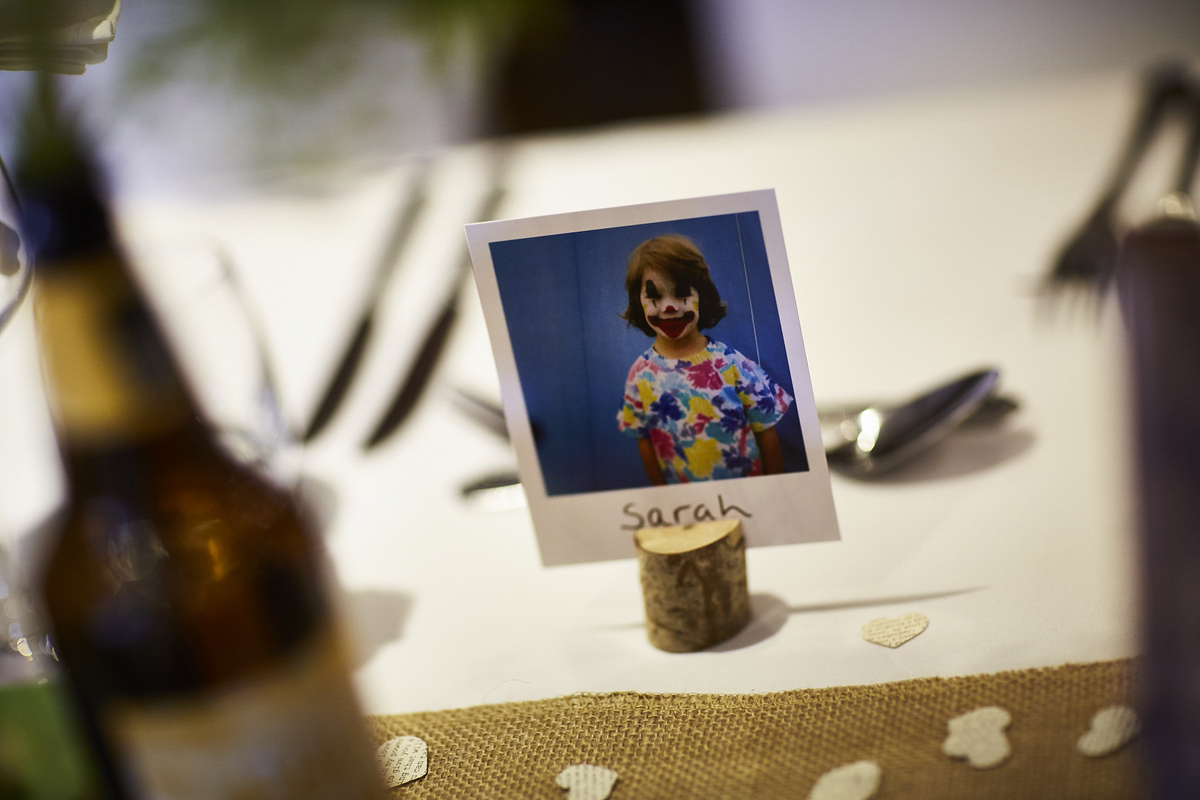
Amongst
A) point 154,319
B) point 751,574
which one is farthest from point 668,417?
point 154,319

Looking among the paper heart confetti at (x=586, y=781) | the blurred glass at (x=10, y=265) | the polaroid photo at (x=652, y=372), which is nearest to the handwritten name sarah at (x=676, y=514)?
the polaroid photo at (x=652, y=372)

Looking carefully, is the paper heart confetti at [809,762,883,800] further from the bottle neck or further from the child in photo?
the bottle neck

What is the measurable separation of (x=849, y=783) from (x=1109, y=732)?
0.34 ft

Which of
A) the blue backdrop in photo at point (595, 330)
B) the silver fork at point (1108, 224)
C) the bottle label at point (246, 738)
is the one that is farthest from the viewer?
the silver fork at point (1108, 224)

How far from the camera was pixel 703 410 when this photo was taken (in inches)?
18.1

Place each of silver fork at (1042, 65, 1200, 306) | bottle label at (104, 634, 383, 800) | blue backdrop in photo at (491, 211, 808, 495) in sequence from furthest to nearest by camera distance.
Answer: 1. silver fork at (1042, 65, 1200, 306)
2. blue backdrop in photo at (491, 211, 808, 495)
3. bottle label at (104, 634, 383, 800)

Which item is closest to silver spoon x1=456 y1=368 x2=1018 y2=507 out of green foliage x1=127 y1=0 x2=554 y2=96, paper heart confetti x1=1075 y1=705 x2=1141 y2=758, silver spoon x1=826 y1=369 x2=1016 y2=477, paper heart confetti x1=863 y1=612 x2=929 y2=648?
silver spoon x1=826 y1=369 x2=1016 y2=477

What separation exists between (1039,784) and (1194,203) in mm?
700

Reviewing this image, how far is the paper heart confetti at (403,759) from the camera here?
0.43 metres

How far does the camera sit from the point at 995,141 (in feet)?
3.55

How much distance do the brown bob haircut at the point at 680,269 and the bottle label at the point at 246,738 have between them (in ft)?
0.72

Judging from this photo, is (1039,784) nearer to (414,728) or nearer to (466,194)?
(414,728)

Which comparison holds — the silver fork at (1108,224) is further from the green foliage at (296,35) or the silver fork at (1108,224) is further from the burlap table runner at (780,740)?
the green foliage at (296,35)

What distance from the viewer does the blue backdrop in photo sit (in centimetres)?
43
